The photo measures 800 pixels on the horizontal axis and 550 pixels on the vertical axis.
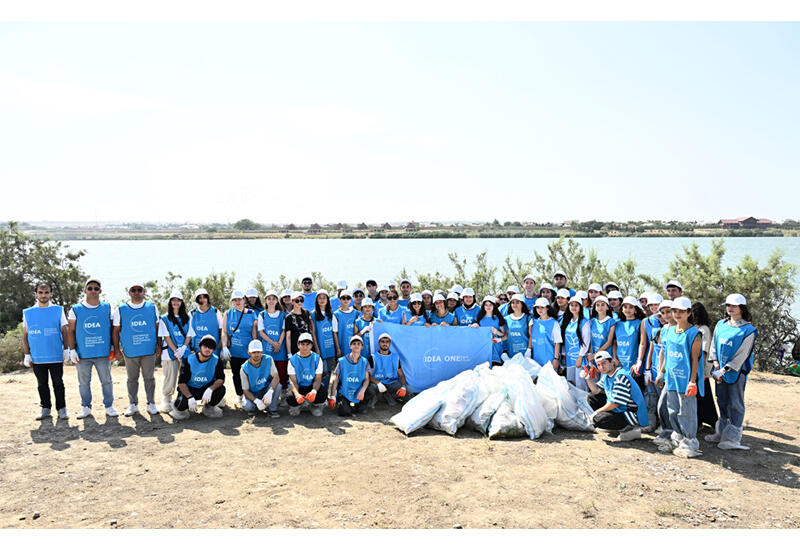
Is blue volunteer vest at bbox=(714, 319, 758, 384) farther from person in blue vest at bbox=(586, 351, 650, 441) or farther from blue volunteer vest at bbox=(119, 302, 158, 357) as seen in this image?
blue volunteer vest at bbox=(119, 302, 158, 357)

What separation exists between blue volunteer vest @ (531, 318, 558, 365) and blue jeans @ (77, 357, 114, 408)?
207 inches

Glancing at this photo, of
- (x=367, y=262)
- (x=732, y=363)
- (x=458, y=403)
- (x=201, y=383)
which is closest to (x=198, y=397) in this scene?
(x=201, y=383)

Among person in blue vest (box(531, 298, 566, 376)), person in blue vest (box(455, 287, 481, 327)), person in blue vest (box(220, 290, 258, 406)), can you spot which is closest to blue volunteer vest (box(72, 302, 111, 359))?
person in blue vest (box(220, 290, 258, 406))

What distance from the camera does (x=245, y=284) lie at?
16188 mm

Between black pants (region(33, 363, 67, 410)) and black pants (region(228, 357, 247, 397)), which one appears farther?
black pants (region(228, 357, 247, 397))

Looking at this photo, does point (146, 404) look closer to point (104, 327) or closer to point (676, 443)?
point (104, 327)

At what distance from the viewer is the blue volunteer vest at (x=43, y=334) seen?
6.42 meters

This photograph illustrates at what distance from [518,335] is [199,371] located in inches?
157

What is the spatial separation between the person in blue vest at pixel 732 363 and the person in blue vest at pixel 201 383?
5469 mm

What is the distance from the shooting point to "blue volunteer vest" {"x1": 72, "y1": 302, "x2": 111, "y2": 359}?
255 inches

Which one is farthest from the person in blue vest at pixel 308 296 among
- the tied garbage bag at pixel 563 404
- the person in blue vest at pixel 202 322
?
the tied garbage bag at pixel 563 404

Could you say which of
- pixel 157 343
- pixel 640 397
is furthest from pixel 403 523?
pixel 157 343

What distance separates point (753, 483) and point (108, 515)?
5233 millimetres

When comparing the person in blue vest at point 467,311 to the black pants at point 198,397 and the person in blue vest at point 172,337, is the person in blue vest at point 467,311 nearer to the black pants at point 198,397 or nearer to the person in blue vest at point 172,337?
the black pants at point 198,397
